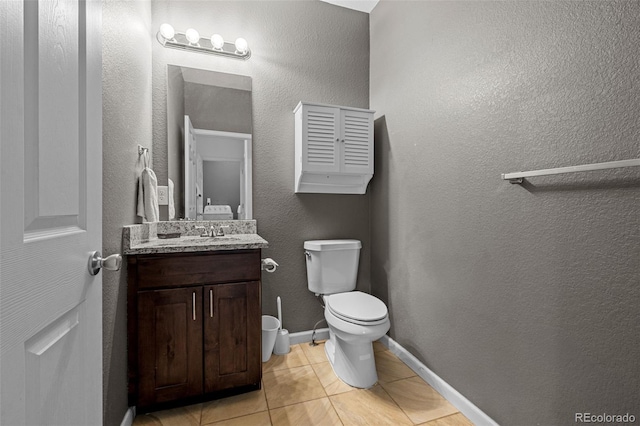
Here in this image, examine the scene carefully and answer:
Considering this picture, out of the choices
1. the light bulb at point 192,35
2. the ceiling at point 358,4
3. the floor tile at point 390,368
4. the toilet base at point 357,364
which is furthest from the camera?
the ceiling at point 358,4

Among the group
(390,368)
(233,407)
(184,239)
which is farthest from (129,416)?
(390,368)

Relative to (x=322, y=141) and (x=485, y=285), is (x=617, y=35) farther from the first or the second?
(x=322, y=141)

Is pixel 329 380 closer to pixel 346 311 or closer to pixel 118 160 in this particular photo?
pixel 346 311

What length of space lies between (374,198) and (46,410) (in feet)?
6.92

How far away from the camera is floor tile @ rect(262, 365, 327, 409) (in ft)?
5.17

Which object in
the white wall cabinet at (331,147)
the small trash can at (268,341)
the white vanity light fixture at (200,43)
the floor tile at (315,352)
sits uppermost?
the white vanity light fixture at (200,43)

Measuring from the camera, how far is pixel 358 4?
7.52ft

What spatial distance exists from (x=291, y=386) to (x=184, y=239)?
3.65 ft

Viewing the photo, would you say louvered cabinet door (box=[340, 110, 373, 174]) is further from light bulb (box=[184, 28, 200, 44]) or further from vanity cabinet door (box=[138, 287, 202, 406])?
vanity cabinet door (box=[138, 287, 202, 406])

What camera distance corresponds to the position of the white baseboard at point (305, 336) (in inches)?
86.4

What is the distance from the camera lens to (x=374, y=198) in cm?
234

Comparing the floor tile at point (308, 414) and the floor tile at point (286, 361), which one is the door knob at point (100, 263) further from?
the floor tile at point (286, 361)

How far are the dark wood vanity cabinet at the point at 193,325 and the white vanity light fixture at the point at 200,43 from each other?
4.71 ft

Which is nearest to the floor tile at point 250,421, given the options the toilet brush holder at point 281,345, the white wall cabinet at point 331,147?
the toilet brush holder at point 281,345
